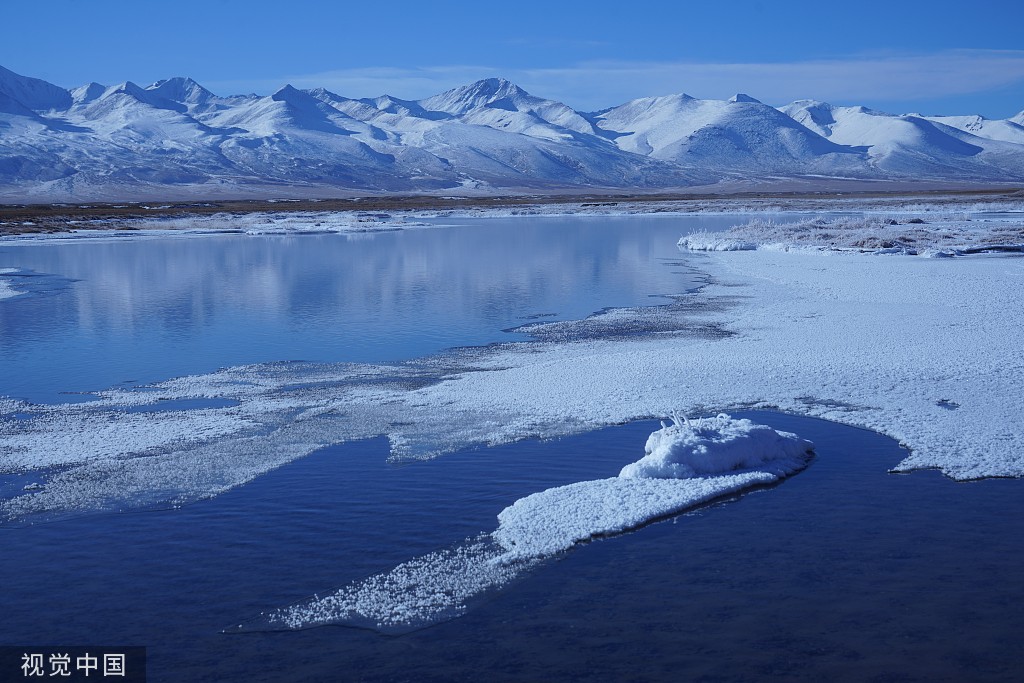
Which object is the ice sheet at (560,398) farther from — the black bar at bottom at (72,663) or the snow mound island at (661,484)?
the black bar at bottom at (72,663)

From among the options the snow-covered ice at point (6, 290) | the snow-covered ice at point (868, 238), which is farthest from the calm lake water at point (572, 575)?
the snow-covered ice at point (868, 238)

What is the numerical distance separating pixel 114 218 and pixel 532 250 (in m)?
35.2

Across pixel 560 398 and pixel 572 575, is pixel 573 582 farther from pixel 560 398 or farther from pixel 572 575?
pixel 560 398

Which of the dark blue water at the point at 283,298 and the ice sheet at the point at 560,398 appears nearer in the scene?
the ice sheet at the point at 560,398

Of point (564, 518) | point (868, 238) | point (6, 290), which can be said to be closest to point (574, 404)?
point (564, 518)

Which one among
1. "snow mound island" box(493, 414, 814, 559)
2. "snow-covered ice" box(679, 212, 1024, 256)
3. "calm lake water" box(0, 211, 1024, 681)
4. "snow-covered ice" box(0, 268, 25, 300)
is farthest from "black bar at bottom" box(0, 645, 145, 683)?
"snow-covered ice" box(679, 212, 1024, 256)

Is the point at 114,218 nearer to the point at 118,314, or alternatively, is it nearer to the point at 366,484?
the point at 118,314

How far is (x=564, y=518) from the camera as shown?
6.78 meters

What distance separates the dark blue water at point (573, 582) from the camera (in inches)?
198

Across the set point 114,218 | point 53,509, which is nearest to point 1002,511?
point 53,509

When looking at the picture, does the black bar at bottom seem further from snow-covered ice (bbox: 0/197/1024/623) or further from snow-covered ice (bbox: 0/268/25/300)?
snow-covered ice (bbox: 0/268/25/300)

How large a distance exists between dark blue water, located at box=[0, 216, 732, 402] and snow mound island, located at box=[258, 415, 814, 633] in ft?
18.6

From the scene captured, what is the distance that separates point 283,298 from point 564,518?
13617 millimetres

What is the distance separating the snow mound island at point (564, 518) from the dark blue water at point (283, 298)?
5671mm
